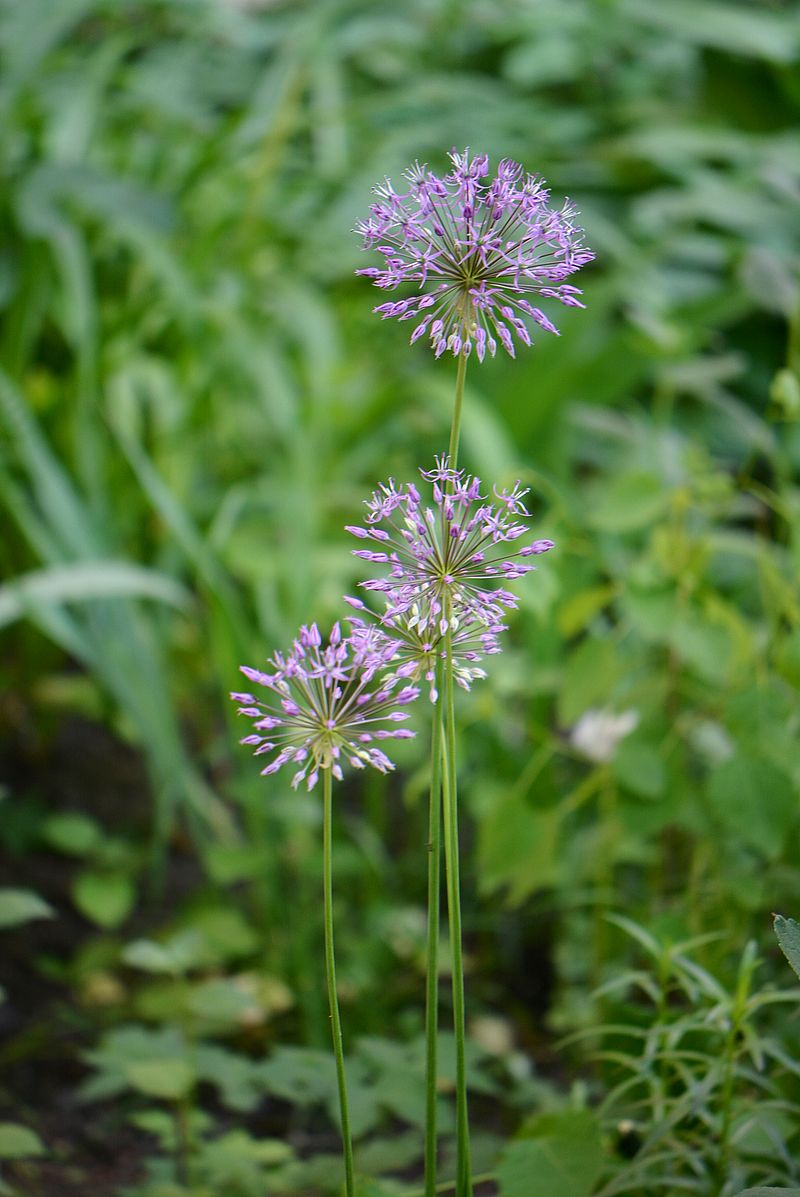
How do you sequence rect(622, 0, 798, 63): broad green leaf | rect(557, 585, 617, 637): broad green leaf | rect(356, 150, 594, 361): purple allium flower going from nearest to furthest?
rect(356, 150, 594, 361): purple allium flower
rect(557, 585, 617, 637): broad green leaf
rect(622, 0, 798, 63): broad green leaf

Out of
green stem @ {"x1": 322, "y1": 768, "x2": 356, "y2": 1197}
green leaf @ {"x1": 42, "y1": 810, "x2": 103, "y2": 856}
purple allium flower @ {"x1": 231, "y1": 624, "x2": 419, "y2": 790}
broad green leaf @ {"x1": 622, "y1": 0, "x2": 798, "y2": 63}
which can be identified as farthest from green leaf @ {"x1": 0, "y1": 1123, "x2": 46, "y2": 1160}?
broad green leaf @ {"x1": 622, "y1": 0, "x2": 798, "y2": 63}

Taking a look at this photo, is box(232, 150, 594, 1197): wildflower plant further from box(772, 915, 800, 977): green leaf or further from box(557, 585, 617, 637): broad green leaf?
box(557, 585, 617, 637): broad green leaf

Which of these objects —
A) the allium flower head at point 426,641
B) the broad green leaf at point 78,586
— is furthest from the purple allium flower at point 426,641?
the broad green leaf at point 78,586

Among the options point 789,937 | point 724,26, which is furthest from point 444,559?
point 724,26

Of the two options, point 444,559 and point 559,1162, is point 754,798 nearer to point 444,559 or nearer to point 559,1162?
point 559,1162

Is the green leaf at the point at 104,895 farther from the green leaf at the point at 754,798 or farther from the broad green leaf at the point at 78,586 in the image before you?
the green leaf at the point at 754,798

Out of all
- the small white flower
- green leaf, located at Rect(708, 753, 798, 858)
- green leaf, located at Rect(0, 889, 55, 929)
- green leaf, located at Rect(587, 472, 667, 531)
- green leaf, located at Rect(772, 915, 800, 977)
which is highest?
green leaf, located at Rect(587, 472, 667, 531)

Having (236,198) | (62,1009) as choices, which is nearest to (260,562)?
(62,1009)

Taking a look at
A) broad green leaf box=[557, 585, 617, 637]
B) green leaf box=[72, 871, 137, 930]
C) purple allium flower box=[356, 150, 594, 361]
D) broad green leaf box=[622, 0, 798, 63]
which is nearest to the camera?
purple allium flower box=[356, 150, 594, 361]
